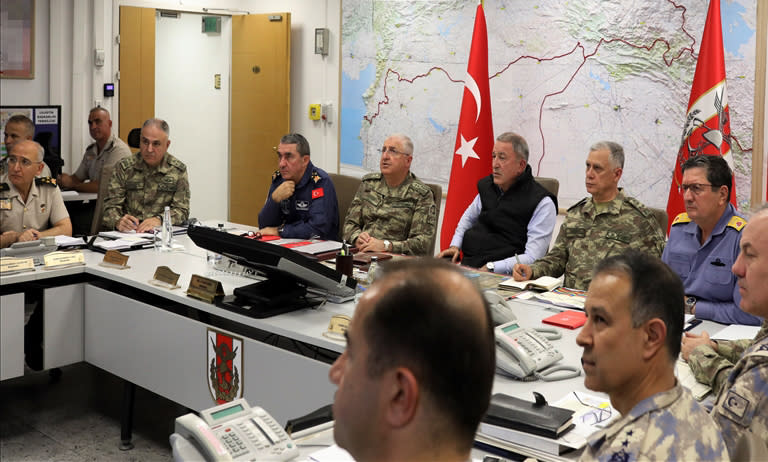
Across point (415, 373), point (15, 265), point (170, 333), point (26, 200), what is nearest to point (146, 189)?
point (26, 200)

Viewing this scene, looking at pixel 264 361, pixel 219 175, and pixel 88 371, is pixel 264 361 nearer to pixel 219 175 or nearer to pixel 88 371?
pixel 88 371

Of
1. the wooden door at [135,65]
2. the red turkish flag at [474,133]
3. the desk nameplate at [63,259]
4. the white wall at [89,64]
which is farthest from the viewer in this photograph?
the wooden door at [135,65]

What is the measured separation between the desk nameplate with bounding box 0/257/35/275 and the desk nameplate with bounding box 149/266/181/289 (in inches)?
22.9

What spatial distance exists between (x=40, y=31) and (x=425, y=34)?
312 cm

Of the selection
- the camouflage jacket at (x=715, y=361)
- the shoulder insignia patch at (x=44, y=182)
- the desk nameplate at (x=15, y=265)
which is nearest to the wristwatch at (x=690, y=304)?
the camouflage jacket at (x=715, y=361)

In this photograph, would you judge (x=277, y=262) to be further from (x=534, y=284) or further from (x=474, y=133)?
(x=474, y=133)

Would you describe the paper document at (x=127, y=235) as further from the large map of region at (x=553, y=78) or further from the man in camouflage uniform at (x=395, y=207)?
the large map of region at (x=553, y=78)

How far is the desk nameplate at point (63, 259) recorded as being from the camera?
3.60m

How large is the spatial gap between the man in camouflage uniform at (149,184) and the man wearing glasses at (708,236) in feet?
9.44

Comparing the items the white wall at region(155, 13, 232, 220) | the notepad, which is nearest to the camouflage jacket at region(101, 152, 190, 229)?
the notepad

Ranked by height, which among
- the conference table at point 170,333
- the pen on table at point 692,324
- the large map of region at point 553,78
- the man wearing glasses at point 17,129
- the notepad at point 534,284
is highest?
the large map of region at point 553,78

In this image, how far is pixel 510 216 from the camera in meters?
4.25

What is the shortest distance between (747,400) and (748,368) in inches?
2.8

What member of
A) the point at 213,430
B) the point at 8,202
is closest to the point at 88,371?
Result: the point at 8,202
